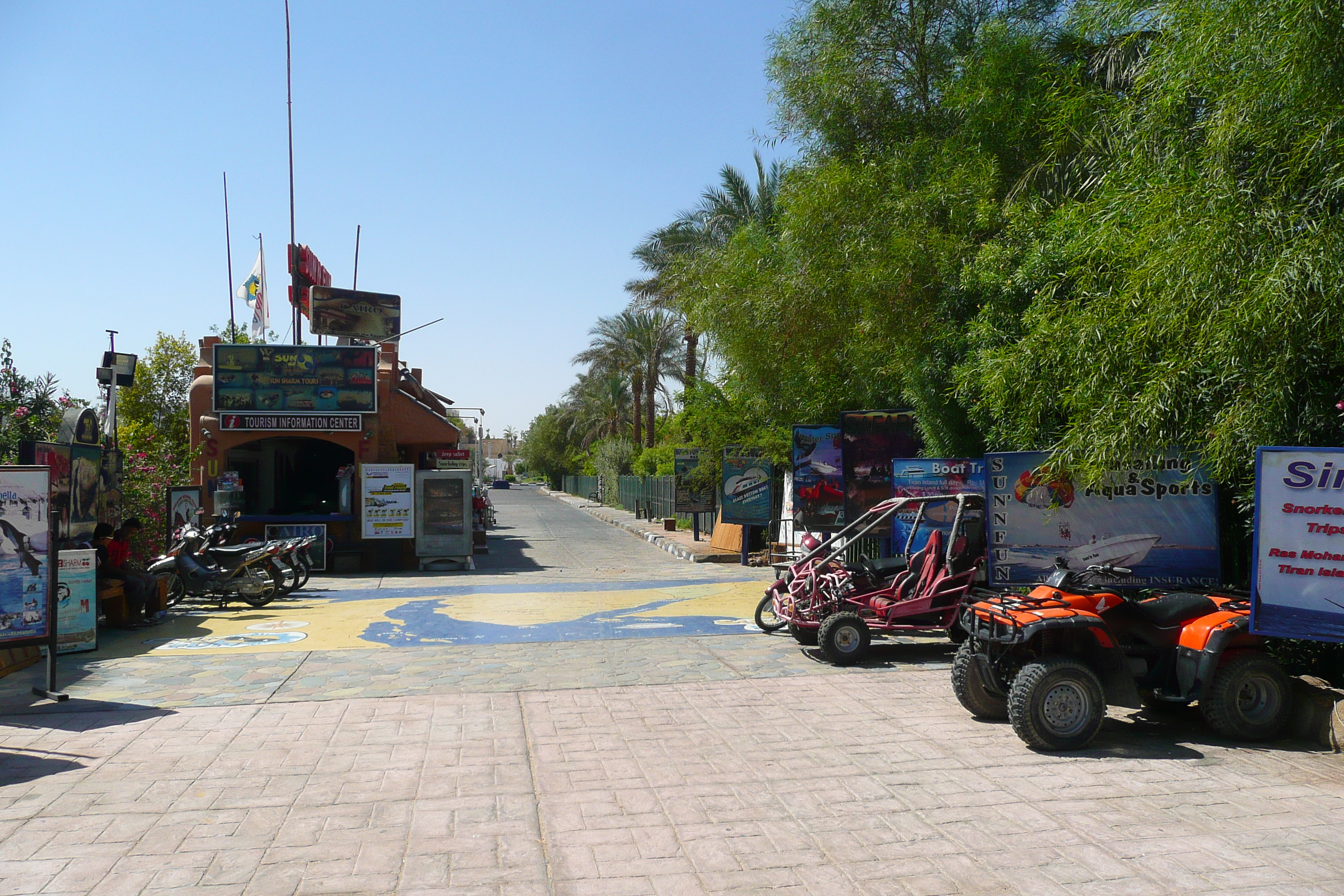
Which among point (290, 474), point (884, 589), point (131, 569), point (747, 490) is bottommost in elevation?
point (884, 589)

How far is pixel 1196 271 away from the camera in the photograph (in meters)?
6.90

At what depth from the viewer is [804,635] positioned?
10383 millimetres

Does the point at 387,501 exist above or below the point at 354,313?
below

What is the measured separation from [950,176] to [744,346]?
569 cm

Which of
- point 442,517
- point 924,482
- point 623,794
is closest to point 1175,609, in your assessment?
point 623,794

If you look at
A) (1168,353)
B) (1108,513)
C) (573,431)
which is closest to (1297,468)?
(1168,353)

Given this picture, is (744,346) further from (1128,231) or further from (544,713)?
(544,713)

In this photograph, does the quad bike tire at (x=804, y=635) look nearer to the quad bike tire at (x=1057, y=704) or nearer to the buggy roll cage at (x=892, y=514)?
the buggy roll cage at (x=892, y=514)

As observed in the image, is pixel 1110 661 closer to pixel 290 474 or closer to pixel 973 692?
pixel 973 692

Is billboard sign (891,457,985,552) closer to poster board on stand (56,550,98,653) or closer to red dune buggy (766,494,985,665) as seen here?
red dune buggy (766,494,985,665)

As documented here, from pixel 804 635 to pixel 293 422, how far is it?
14.6 m

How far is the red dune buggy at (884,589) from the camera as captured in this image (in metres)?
9.58

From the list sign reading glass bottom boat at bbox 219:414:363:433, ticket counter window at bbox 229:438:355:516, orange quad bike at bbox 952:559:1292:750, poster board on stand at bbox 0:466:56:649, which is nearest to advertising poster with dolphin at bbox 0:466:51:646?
poster board on stand at bbox 0:466:56:649

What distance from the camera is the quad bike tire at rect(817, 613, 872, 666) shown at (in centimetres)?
949
